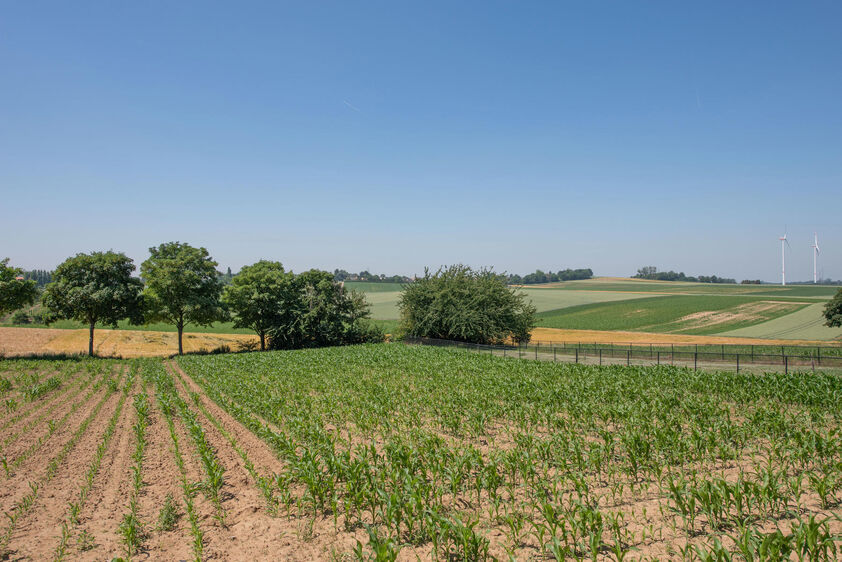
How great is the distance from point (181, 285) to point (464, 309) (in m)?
27.6

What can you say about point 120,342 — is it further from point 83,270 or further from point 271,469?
point 271,469

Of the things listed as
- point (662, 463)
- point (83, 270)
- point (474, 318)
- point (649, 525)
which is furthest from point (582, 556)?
point (83, 270)

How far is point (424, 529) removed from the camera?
22.8 ft

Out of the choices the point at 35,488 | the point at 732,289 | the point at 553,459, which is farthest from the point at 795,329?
the point at 35,488

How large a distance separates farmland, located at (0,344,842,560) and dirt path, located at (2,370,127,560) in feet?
0.13

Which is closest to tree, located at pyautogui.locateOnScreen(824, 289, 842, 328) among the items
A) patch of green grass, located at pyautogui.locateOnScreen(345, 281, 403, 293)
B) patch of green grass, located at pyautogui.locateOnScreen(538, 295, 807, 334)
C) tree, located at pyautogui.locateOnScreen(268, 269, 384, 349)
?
patch of green grass, located at pyautogui.locateOnScreen(538, 295, 807, 334)

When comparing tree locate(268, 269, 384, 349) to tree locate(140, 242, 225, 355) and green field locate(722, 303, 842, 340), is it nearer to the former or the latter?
tree locate(140, 242, 225, 355)

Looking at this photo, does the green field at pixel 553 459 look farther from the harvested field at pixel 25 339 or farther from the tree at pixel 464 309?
the harvested field at pixel 25 339

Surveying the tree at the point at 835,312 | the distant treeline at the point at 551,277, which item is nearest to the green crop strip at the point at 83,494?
the tree at the point at 835,312

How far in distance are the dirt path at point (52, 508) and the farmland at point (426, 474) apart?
41 mm

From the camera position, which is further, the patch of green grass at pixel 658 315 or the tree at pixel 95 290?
the patch of green grass at pixel 658 315

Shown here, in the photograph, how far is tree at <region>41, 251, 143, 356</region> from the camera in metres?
34.7

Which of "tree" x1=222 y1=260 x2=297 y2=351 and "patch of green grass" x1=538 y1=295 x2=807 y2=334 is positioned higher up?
"tree" x1=222 y1=260 x2=297 y2=351

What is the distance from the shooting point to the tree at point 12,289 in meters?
32.0
